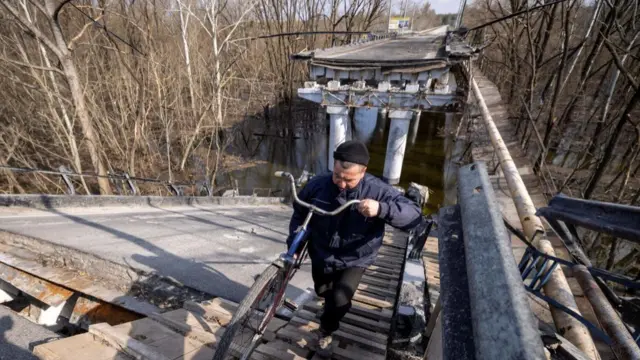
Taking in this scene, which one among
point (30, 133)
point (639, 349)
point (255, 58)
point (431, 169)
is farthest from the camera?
point (255, 58)

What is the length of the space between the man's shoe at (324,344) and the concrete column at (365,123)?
26.1m

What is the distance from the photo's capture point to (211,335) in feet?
9.12

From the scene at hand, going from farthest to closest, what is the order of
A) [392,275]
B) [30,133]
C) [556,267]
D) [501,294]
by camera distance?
[30,133] < [392,275] < [556,267] < [501,294]

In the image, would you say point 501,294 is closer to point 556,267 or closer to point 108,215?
point 556,267

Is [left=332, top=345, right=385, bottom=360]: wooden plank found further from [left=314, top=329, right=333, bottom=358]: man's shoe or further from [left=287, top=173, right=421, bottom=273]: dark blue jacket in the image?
[left=287, top=173, right=421, bottom=273]: dark blue jacket

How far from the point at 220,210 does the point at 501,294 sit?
8.64m

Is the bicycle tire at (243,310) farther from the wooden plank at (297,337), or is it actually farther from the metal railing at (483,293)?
the metal railing at (483,293)

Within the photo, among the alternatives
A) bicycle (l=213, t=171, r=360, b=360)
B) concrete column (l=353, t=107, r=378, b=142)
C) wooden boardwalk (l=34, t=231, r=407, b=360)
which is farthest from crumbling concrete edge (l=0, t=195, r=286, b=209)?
concrete column (l=353, t=107, r=378, b=142)

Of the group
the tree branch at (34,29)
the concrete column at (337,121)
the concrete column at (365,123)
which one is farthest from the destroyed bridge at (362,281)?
the concrete column at (365,123)

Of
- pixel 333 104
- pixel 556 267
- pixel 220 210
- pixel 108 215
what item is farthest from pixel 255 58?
pixel 556 267

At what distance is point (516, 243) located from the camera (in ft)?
11.6

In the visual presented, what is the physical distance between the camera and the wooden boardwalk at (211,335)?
2.36 m

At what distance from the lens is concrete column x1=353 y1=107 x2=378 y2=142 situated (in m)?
29.8

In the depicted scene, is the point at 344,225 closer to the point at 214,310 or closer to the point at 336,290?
the point at 336,290
